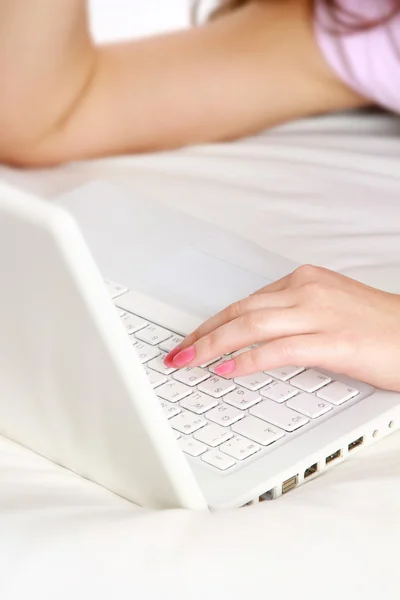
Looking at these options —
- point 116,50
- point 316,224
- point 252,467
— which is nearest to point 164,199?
point 316,224

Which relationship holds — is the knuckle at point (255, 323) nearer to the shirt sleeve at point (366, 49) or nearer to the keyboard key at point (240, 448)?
the keyboard key at point (240, 448)

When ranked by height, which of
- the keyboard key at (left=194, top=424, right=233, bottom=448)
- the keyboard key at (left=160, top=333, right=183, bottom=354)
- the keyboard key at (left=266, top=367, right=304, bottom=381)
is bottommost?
the keyboard key at (left=194, top=424, right=233, bottom=448)

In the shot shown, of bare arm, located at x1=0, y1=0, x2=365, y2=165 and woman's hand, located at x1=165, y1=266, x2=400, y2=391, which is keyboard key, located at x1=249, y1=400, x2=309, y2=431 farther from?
bare arm, located at x1=0, y1=0, x2=365, y2=165

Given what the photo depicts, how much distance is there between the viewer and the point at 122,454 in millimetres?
603

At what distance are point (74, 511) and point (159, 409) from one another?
0.10 m

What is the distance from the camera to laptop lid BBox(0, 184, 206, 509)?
50cm

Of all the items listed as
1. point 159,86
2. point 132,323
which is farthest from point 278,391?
point 159,86

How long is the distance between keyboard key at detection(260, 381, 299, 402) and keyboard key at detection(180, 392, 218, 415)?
39 mm

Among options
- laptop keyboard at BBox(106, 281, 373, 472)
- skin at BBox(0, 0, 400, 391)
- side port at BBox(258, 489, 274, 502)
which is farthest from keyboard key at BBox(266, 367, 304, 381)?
skin at BBox(0, 0, 400, 391)

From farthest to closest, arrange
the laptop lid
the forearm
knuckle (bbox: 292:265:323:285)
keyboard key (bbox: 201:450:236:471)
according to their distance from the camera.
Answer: the forearm → knuckle (bbox: 292:265:323:285) → keyboard key (bbox: 201:450:236:471) → the laptop lid

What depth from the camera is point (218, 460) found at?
67 cm

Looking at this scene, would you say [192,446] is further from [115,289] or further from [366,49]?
[366,49]

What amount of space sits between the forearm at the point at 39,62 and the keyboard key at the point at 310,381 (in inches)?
21.2

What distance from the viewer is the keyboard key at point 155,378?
0.74 m
